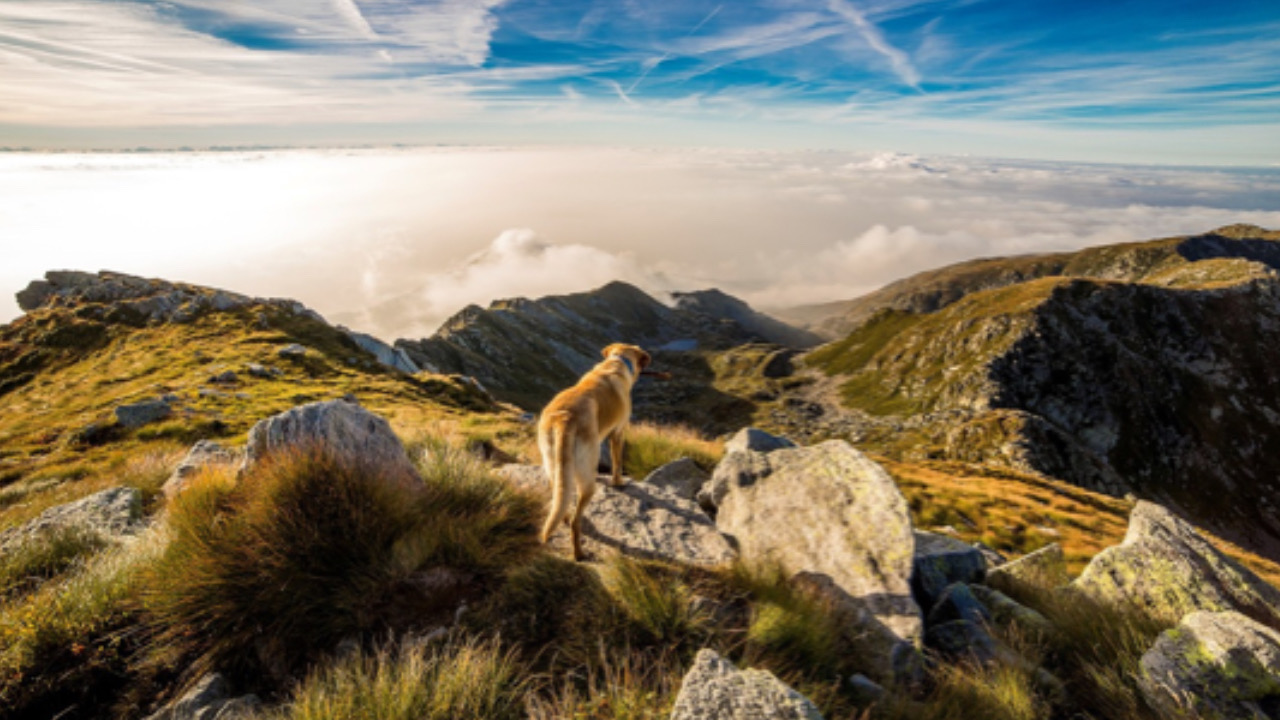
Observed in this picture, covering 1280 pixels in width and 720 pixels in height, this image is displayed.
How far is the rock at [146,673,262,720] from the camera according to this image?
14.5 ft

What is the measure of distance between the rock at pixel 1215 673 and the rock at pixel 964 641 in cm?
131

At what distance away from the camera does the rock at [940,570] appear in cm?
750

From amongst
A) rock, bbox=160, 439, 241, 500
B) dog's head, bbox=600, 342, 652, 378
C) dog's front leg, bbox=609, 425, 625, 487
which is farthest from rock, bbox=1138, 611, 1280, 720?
rock, bbox=160, 439, 241, 500

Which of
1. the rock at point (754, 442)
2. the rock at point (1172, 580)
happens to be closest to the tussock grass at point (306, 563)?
the rock at point (1172, 580)

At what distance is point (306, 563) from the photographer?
5.84m

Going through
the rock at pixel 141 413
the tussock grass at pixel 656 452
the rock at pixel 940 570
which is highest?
the rock at pixel 940 570

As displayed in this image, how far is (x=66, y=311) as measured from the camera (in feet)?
250

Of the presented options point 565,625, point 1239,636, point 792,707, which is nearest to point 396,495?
point 565,625

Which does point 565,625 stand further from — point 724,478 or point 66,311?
point 66,311

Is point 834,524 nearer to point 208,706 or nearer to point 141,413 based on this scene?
point 208,706

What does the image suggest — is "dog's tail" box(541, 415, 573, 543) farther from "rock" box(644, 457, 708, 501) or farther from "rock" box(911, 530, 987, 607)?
"rock" box(644, 457, 708, 501)

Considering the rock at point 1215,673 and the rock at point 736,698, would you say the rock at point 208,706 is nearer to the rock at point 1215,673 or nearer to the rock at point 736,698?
the rock at point 736,698

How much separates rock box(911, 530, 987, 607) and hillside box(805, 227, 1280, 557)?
323 feet

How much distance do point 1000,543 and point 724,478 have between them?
97.6 feet
